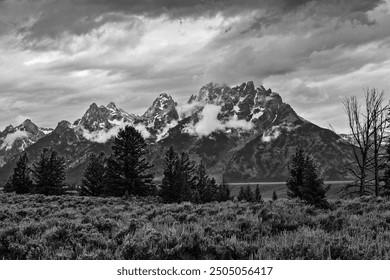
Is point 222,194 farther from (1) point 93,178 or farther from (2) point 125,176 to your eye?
(2) point 125,176

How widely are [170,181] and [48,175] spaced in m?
27.8

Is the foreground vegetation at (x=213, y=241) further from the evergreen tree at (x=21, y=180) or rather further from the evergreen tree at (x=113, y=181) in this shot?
the evergreen tree at (x=21, y=180)

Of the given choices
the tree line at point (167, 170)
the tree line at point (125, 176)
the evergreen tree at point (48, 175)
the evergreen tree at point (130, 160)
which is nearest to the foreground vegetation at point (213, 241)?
the tree line at point (167, 170)

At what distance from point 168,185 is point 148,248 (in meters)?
44.5

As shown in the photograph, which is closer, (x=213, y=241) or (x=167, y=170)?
(x=213, y=241)

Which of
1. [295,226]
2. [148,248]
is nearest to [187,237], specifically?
[148,248]

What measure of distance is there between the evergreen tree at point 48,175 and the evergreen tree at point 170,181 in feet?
78.0

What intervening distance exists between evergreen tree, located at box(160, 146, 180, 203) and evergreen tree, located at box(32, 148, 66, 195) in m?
23.8

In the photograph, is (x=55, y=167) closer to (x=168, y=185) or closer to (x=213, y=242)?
(x=168, y=185)

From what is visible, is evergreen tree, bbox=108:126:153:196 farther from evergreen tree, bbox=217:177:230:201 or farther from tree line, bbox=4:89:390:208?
evergreen tree, bbox=217:177:230:201

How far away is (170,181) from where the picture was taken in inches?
2046

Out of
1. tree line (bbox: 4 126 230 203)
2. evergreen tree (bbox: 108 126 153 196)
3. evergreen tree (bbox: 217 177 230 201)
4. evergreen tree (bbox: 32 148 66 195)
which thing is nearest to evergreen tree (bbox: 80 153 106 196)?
tree line (bbox: 4 126 230 203)

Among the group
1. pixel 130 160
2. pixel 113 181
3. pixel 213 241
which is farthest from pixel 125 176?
pixel 213 241
